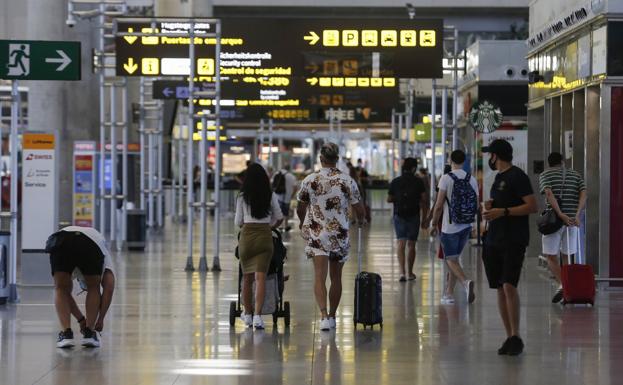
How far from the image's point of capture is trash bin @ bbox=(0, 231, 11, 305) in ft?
51.8

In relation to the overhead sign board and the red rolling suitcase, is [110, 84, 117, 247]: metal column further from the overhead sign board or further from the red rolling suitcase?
the red rolling suitcase

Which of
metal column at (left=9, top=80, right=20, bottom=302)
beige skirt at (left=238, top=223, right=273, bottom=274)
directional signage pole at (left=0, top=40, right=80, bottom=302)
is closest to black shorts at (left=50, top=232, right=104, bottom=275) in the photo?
beige skirt at (left=238, top=223, right=273, bottom=274)

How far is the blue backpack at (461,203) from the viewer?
53.1 ft

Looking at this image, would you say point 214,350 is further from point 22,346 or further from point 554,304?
point 554,304

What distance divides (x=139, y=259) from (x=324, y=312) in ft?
36.8

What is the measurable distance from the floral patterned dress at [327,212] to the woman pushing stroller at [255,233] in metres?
0.41

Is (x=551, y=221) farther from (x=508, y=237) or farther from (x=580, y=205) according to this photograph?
(x=508, y=237)

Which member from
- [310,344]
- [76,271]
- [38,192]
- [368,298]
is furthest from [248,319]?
[38,192]

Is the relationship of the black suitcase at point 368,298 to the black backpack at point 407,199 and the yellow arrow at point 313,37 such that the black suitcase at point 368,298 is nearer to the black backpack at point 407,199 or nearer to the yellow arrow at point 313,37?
the black backpack at point 407,199

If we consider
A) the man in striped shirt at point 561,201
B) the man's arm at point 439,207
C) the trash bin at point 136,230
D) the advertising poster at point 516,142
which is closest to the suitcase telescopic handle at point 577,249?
the man in striped shirt at point 561,201

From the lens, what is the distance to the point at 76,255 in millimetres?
12227

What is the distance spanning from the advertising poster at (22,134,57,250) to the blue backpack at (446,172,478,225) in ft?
16.8

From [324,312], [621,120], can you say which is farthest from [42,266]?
[621,120]

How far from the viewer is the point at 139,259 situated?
2428 centimetres
